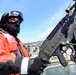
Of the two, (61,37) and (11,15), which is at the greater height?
(11,15)

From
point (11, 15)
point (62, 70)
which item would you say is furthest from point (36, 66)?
point (62, 70)

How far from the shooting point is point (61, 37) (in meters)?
3.77

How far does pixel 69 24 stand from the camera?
3.85 metres

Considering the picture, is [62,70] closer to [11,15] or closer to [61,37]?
[11,15]

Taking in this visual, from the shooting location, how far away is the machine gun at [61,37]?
3705 mm

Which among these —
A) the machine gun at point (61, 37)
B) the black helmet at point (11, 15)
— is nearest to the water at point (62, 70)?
the black helmet at point (11, 15)

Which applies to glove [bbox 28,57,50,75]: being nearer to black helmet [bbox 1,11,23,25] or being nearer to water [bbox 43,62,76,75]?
black helmet [bbox 1,11,23,25]

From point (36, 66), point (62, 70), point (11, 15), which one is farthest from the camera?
point (62, 70)

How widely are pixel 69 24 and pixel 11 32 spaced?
1083 millimetres

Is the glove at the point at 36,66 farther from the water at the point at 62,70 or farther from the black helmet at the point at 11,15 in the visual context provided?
the water at the point at 62,70

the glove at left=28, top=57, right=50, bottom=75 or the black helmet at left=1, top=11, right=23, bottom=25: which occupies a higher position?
the black helmet at left=1, top=11, right=23, bottom=25

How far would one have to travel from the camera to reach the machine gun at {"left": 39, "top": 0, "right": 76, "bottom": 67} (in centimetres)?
371

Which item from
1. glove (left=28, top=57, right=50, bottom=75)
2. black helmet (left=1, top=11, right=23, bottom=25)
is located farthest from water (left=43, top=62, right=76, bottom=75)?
glove (left=28, top=57, right=50, bottom=75)

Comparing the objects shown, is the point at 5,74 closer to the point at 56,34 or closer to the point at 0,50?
the point at 0,50
